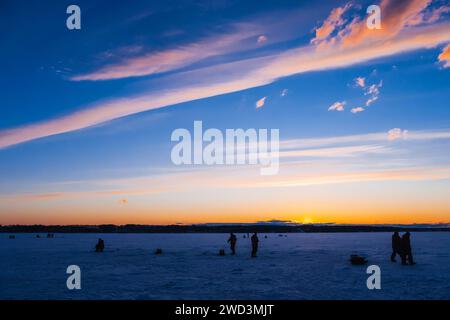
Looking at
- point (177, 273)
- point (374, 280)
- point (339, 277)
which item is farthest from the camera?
point (177, 273)

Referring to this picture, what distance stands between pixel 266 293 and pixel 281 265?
30.0 feet

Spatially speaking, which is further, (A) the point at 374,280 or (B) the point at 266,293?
(A) the point at 374,280

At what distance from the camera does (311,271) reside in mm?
19938

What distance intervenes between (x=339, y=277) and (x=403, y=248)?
20.2 feet

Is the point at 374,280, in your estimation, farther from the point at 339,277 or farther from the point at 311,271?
the point at 311,271

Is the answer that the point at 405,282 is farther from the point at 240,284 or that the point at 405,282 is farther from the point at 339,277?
the point at 240,284
